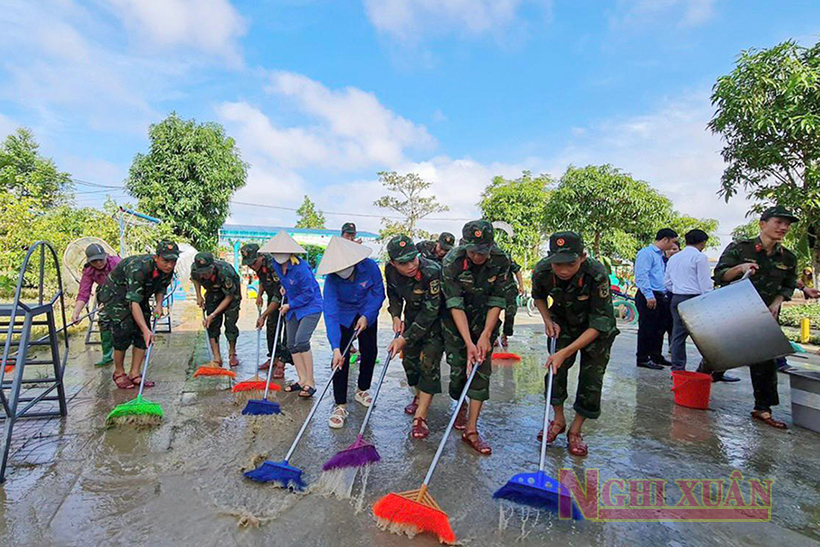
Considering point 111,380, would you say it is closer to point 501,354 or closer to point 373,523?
point 373,523

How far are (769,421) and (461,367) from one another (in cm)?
282

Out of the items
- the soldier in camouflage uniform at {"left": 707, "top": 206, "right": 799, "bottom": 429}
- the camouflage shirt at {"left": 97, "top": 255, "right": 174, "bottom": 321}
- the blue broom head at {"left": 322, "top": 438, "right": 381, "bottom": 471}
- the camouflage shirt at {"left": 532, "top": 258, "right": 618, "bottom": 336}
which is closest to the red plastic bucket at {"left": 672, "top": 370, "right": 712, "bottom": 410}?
the soldier in camouflage uniform at {"left": 707, "top": 206, "right": 799, "bottom": 429}

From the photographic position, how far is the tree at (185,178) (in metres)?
17.8

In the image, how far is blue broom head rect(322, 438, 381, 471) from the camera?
270cm

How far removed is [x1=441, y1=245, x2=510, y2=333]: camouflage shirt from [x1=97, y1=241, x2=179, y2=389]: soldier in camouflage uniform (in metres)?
2.94

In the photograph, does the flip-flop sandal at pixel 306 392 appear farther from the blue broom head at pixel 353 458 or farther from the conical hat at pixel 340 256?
the blue broom head at pixel 353 458

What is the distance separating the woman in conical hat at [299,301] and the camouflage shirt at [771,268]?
3.97 metres

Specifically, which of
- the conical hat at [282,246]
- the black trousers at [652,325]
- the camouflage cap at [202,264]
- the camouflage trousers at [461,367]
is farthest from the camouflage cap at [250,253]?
the black trousers at [652,325]

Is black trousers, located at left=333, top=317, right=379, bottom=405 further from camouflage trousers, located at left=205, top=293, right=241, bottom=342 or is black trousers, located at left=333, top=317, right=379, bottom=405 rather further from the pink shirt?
→ the pink shirt

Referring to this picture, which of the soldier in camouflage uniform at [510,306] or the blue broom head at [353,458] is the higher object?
the soldier in camouflage uniform at [510,306]

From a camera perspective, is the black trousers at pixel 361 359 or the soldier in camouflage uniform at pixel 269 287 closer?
the black trousers at pixel 361 359

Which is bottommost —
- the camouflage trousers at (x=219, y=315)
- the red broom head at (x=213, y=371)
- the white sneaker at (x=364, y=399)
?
the red broom head at (x=213, y=371)

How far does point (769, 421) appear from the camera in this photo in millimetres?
3799

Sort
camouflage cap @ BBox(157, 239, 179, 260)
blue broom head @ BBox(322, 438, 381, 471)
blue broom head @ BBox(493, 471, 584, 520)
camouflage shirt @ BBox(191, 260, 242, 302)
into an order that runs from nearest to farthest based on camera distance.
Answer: blue broom head @ BBox(493, 471, 584, 520) < blue broom head @ BBox(322, 438, 381, 471) < camouflage cap @ BBox(157, 239, 179, 260) < camouflage shirt @ BBox(191, 260, 242, 302)
